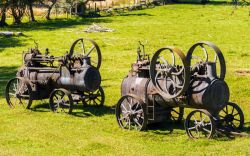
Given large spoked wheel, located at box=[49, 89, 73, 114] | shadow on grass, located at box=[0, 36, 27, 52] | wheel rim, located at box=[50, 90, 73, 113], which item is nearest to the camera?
large spoked wheel, located at box=[49, 89, 73, 114]

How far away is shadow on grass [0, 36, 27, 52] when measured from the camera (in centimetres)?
3671

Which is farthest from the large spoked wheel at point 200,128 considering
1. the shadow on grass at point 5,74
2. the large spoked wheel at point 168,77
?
the shadow on grass at point 5,74

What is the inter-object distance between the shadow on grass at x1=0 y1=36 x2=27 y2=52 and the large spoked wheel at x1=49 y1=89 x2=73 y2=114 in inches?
693

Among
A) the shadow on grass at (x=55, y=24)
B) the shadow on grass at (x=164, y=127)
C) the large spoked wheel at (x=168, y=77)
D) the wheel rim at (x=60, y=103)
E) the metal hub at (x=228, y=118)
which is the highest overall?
the large spoked wheel at (x=168, y=77)

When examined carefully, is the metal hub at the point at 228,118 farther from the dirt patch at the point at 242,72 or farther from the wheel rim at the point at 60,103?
the dirt patch at the point at 242,72

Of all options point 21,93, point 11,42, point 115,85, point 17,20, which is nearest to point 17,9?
point 17,20

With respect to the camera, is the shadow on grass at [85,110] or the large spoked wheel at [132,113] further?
the shadow on grass at [85,110]

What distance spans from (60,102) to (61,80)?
0.79 meters

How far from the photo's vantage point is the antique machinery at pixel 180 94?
14.3 metres

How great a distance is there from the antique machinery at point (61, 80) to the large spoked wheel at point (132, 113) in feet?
6.88

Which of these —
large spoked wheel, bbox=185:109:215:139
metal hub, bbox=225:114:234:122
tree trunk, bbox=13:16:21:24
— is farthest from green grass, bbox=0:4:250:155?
tree trunk, bbox=13:16:21:24

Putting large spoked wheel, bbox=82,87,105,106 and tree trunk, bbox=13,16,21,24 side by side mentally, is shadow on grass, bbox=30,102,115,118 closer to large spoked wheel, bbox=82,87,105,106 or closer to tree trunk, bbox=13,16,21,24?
large spoked wheel, bbox=82,87,105,106

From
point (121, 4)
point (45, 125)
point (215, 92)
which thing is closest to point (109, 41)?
point (45, 125)

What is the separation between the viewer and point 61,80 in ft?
59.9
